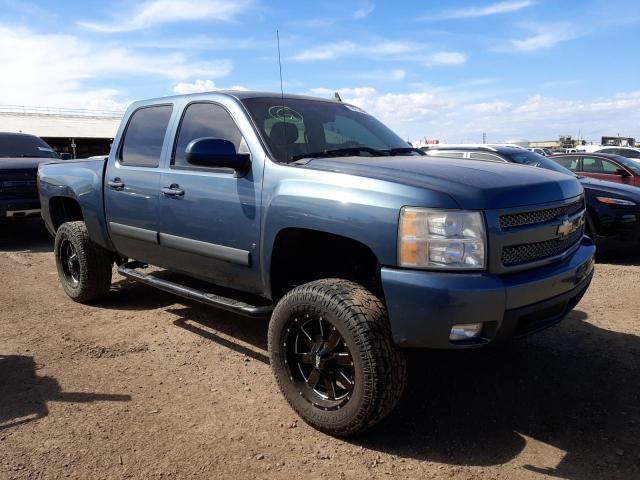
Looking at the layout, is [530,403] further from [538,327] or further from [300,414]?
[300,414]

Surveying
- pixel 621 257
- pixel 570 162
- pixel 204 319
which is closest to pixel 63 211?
pixel 204 319

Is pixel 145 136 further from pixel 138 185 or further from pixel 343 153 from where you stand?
pixel 343 153

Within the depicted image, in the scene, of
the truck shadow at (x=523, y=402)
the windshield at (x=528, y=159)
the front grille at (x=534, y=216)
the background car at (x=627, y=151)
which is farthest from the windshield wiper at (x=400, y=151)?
the background car at (x=627, y=151)

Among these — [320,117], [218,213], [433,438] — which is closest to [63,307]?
[218,213]

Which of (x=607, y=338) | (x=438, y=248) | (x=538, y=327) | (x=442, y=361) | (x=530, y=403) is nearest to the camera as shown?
(x=438, y=248)

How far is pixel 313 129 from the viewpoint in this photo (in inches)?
146

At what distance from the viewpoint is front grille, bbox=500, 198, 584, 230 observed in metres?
2.63

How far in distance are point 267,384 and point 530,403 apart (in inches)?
64.4

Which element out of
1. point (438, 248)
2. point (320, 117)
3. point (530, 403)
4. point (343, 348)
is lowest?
point (530, 403)

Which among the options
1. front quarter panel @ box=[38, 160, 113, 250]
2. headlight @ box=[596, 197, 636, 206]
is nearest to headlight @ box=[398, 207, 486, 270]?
front quarter panel @ box=[38, 160, 113, 250]

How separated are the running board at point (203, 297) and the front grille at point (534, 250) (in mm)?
1459

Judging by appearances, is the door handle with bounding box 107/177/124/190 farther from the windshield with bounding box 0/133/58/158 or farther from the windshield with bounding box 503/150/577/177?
the windshield with bounding box 0/133/58/158

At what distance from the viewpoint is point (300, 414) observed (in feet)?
9.94

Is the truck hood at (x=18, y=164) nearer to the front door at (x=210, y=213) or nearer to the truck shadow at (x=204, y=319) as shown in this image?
the truck shadow at (x=204, y=319)
